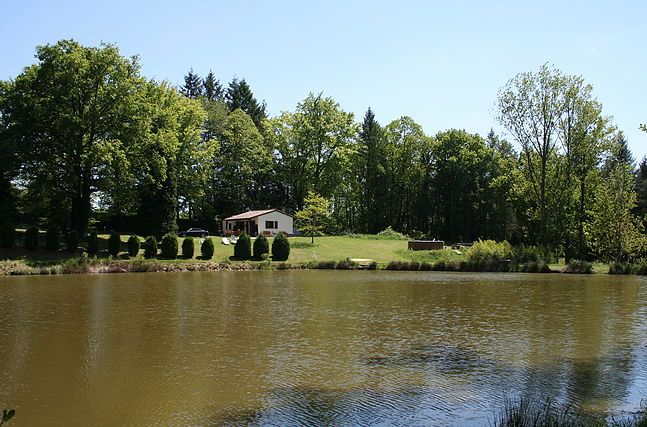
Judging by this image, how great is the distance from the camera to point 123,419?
6723mm

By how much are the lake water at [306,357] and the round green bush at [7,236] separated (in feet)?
42.4

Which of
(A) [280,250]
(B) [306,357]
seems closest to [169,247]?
(A) [280,250]

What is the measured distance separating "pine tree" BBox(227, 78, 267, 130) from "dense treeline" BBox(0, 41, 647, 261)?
1020cm

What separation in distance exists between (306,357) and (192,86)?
213ft

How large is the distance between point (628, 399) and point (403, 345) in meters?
4.72

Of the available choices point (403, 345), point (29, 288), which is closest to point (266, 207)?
point (29, 288)

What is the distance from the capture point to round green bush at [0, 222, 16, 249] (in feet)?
100

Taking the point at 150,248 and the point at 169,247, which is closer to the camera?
the point at 150,248

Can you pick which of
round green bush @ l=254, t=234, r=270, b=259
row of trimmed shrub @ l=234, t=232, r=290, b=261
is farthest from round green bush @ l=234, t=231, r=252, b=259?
round green bush @ l=254, t=234, r=270, b=259

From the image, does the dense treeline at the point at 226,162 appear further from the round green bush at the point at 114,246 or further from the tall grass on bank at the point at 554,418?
the tall grass on bank at the point at 554,418

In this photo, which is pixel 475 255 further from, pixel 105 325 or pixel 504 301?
pixel 105 325

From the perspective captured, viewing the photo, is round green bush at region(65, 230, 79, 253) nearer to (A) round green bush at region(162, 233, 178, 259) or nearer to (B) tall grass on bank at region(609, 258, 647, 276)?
(A) round green bush at region(162, 233, 178, 259)

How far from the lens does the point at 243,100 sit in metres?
72.4

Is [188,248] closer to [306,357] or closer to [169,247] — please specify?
[169,247]
